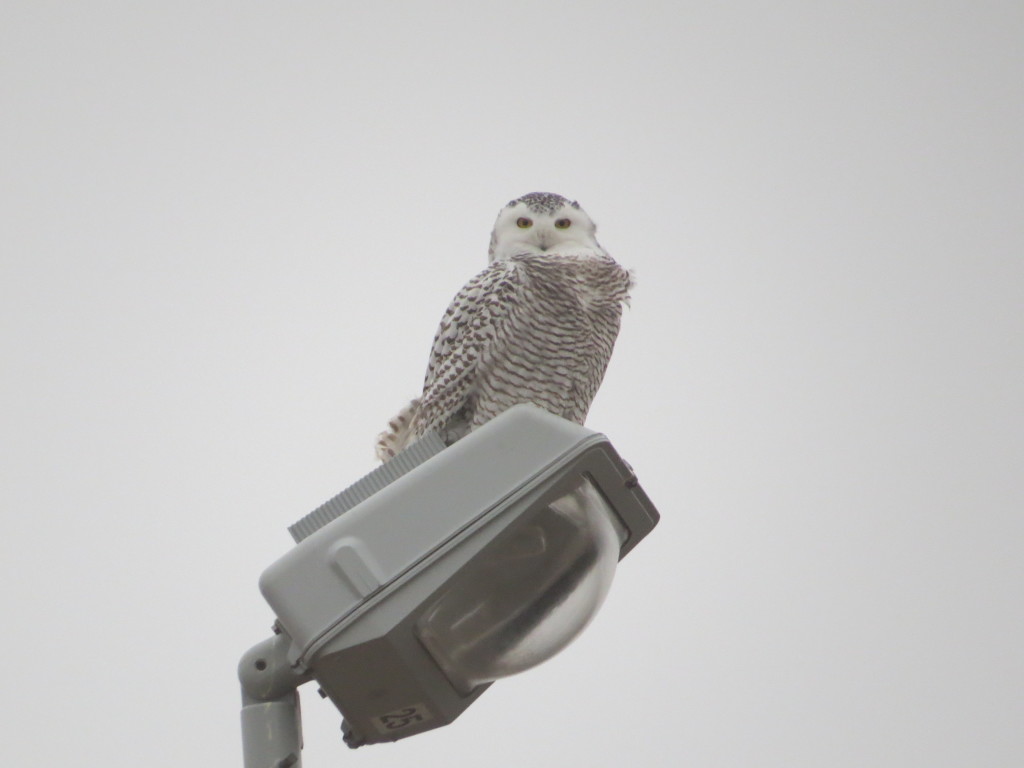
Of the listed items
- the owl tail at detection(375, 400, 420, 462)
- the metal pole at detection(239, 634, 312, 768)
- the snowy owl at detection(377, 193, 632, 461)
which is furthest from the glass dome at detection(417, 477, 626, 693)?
the owl tail at detection(375, 400, 420, 462)

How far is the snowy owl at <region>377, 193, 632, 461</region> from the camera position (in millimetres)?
4730

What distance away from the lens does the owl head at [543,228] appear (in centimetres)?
513

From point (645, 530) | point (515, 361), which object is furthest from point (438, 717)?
point (515, 361)

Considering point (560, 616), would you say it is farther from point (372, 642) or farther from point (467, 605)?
point (372, 642)

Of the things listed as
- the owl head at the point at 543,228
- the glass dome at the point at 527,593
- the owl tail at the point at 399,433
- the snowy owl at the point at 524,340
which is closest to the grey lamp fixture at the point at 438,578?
the glass dome at the point at 527,593

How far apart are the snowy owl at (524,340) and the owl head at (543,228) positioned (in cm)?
8

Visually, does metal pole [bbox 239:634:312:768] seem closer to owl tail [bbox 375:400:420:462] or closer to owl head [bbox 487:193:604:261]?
owl tail [bbox 375:400:420:462]

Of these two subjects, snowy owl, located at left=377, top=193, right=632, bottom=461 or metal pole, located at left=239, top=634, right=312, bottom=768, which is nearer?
metal pole, located at left=239, top=634, right=312, bottom=768

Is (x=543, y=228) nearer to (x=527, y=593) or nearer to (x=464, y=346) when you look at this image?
(x=464, y=346)

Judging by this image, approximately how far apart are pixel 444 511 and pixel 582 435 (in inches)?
8.4

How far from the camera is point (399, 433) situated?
5.17 metres

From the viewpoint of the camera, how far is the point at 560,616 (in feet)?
5.26

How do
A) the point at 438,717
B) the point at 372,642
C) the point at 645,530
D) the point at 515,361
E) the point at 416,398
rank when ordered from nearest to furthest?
the point at 372,642, the point at 438,717, the point at 645,530, the point at 515,361, the point at 416,398

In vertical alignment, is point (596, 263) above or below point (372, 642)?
above
